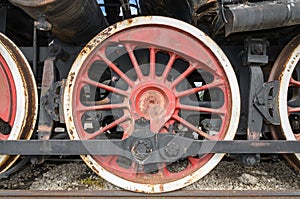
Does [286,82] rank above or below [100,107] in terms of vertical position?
above

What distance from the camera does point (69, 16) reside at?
1.81 meters

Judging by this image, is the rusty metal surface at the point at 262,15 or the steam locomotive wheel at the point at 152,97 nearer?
the rusty metal surface at the point at 262,15

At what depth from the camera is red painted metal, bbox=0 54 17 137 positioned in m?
1.93

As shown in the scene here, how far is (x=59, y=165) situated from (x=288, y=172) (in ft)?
5.65

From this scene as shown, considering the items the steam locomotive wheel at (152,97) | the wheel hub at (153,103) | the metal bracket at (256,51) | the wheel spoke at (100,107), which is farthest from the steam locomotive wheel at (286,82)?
the wheel spoke at (100,107)

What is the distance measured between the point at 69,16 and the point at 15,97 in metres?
0.58

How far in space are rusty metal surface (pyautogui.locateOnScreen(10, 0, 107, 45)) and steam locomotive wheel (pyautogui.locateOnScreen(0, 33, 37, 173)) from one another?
1.01ft

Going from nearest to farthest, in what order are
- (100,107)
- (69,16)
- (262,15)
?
(262,15), (69,16), (100,107)

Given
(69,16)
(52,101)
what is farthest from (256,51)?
(52,101)

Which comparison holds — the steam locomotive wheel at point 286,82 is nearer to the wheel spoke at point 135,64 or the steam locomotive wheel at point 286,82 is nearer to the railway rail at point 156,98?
the railway rail at point 156,98

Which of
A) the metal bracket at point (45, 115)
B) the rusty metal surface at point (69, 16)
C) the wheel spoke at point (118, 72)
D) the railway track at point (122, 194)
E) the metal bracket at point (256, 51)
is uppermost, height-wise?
the rusty metal surface at point (69, 16)

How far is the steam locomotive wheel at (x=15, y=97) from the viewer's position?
1.90 meters

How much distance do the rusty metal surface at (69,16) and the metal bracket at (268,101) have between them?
1131 millimetres

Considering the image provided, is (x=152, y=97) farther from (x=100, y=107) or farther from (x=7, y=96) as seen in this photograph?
(x=7, y=96)
